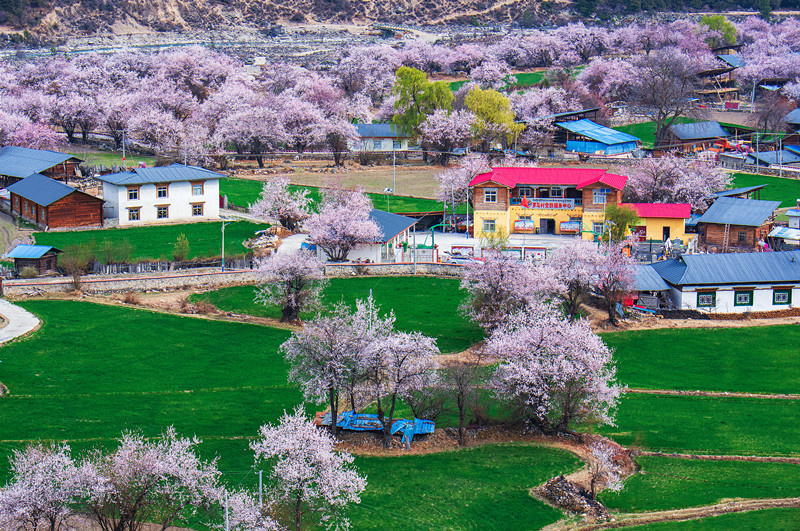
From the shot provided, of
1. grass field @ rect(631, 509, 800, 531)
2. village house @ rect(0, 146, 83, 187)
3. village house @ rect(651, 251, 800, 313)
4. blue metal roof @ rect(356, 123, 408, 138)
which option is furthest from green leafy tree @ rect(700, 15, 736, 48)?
grass field @ rect(631, 509, 800, 531)

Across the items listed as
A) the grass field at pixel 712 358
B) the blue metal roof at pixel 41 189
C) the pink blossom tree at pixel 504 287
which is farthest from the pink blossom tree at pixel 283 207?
the grass field at pixel 712 358

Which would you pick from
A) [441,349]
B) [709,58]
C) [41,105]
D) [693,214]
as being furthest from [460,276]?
[709,58]

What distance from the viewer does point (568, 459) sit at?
41.8 metres

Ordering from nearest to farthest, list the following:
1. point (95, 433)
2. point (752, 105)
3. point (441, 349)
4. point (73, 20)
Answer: point (95, 433) < point (441, 349) < point (752, 105) < point (73, 20)

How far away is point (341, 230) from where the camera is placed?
66875mm

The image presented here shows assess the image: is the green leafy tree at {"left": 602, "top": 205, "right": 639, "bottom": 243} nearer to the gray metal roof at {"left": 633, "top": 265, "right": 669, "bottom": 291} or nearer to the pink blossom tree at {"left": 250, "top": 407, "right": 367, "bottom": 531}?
the gray metal roof at {"left": 633, "top": 265, "right": 669, "bottom": 291}

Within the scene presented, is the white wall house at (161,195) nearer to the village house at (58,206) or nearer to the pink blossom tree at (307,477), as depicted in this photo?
the village house at (58,206)

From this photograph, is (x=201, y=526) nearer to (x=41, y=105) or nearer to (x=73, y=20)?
(x=41, y=105)

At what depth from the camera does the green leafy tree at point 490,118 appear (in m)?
103

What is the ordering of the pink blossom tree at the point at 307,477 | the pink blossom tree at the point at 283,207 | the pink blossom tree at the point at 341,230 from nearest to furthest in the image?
the pink blossom tree at the point at 307,477 < the pink blossom tree at the point at 341,230 < the pink blossom tree at the point at 283,207

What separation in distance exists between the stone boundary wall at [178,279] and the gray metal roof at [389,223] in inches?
103

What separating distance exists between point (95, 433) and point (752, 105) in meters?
97.2

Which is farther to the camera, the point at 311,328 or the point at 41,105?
the point at 41,105

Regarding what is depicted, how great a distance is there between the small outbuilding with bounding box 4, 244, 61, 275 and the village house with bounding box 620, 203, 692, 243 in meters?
38.0
